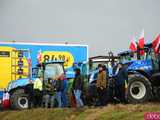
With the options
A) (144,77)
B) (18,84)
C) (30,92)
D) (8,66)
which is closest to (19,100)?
(30,92)

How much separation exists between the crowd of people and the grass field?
1.46m

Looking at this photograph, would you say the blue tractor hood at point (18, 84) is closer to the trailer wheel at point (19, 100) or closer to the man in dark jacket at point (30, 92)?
the man in dark jacket at point (30, 92)

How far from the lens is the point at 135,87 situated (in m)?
19.1

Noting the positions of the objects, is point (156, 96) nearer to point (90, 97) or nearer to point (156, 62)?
point (156, 62)

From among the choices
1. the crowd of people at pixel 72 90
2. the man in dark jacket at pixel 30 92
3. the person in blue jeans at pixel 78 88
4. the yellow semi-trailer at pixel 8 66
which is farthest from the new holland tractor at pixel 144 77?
the yellow semi-trailer at pixel 8 66

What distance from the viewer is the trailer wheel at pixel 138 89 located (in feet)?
61.7

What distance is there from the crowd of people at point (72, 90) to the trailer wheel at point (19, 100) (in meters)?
0.22

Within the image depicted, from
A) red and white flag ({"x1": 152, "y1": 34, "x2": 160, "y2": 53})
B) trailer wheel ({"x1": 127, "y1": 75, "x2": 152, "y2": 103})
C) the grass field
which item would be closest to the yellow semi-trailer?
the grass field

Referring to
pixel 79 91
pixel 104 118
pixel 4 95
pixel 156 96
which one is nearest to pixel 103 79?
pixel 79 91

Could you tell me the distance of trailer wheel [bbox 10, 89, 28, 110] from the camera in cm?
2234

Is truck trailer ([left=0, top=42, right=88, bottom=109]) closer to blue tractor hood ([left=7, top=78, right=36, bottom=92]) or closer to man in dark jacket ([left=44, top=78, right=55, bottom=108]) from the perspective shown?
blue tractor hood ([left=7, top=78, right=36, bottom=92])

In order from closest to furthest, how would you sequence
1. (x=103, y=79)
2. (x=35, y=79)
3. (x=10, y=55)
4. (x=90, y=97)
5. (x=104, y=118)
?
(x=104, y=118) < (x=103, y=79) < (x=90, y=97) < (x=35, y=79) < (x=10, y=55)

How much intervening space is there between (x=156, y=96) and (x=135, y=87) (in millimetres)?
974

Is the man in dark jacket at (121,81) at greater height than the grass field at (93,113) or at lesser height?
greater
